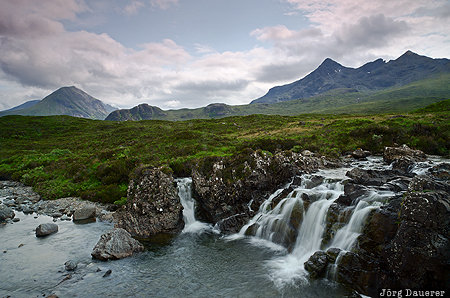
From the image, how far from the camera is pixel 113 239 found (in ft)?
54.2

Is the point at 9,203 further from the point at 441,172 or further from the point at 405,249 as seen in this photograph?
the point at 441,172

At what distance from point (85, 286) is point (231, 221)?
36.9ft

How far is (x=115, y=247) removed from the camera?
52.7ft

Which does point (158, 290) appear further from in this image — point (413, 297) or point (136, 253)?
point (413, 297)

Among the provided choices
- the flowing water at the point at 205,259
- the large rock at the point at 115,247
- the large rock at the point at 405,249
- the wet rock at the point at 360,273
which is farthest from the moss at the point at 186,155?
the large rock at the point at 405,249

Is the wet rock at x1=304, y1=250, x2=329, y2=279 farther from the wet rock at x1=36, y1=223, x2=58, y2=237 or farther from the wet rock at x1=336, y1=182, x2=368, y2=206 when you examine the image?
the wet rock at x1=36, y1=223, x2=58, y2=237

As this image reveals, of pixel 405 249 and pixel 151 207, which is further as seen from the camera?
pixel 151 207

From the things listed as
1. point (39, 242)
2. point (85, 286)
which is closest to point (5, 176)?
point (39, 242)

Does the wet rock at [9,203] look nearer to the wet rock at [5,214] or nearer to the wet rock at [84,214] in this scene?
the wet rock at [5,214]

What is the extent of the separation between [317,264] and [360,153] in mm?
23046

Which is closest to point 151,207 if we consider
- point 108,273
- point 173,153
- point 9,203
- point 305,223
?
point 108,273

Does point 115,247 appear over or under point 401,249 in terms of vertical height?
under

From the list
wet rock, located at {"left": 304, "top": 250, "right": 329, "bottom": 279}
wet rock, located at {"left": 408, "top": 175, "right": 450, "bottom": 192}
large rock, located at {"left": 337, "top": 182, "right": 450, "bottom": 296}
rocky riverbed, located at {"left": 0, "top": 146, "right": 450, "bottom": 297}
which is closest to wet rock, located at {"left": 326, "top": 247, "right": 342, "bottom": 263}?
rocky riverbed, located at {"left": 0, "top": 146, "right": 450, "bottom": 297}

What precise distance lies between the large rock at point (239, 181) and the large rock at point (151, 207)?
272cm
